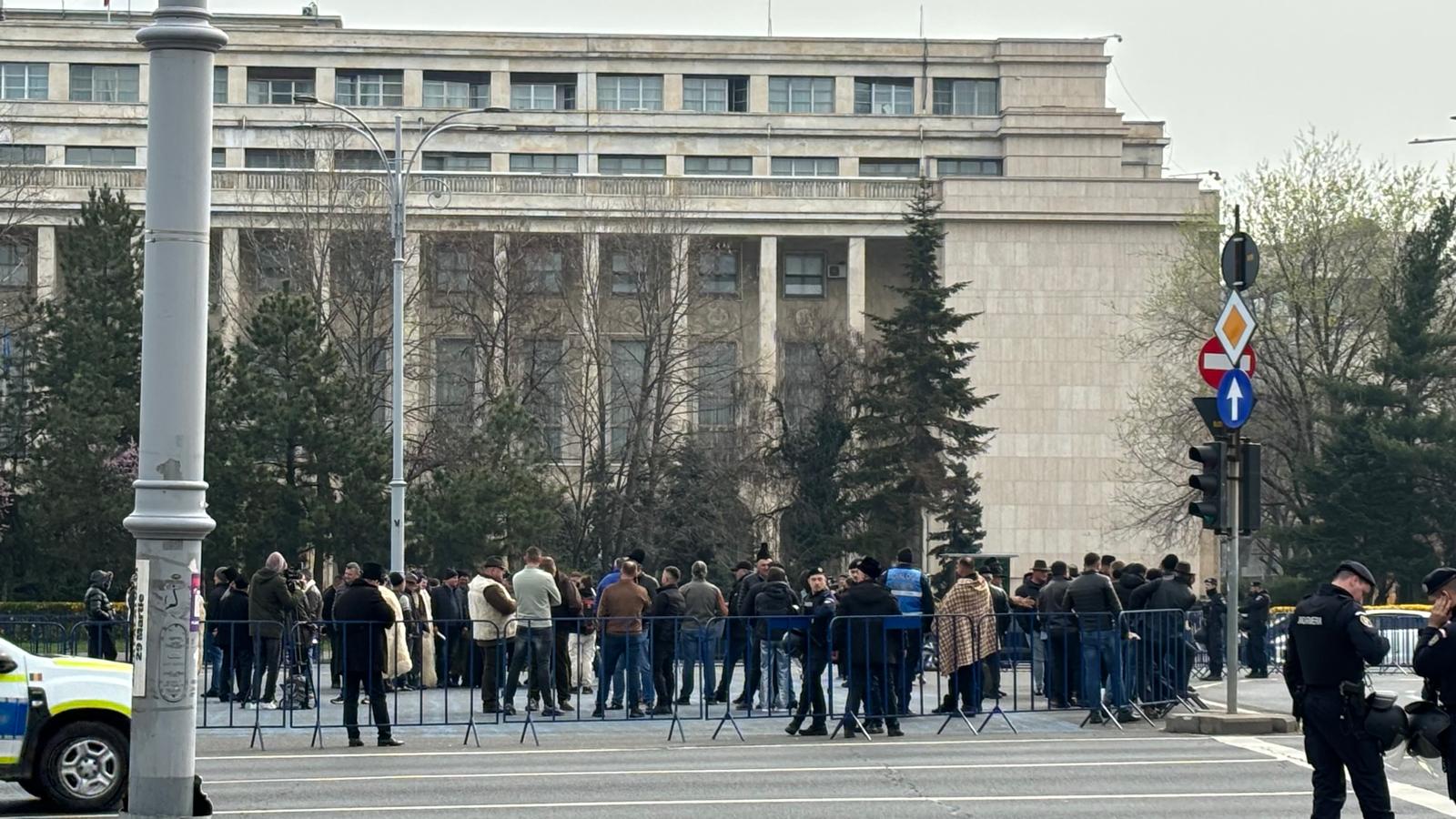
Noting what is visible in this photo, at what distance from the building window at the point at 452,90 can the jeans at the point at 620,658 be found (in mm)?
67824

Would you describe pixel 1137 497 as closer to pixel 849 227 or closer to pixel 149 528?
pixel 849 227

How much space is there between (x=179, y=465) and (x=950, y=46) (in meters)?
82.7

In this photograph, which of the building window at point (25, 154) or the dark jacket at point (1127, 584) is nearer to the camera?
the dark jacket at point (1127, 584)

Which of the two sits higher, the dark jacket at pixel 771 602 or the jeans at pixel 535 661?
the dark jacket at pixel 771 602

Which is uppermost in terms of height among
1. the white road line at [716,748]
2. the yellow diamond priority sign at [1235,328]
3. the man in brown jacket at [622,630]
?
the yellow diamond priority sign at [1235,328]

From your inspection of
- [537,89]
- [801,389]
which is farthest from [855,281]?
[537,89]

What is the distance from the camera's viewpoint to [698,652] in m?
23.7

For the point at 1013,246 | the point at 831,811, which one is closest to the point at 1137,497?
the point at 1013,246

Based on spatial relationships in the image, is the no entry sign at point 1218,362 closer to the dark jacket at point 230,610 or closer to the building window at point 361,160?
the dark jacket at point 230,610

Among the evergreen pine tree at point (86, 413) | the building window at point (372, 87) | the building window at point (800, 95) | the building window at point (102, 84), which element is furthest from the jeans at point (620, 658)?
the building window at point (102, 84)

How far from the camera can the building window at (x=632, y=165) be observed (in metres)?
88.2

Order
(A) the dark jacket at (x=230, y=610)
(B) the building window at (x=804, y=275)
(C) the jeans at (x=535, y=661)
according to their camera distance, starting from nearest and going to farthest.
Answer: (C) the jeans at (x=535, y=661)
(A) the dark jacket at (x=230, y=610)
(B) the building window at (x=804, y=275)

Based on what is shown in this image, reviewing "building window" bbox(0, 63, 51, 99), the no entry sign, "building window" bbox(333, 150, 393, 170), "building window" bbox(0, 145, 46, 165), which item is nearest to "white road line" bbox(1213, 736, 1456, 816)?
the no entry sign

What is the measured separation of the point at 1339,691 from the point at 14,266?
67.9 metres
